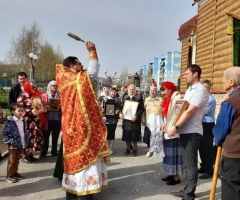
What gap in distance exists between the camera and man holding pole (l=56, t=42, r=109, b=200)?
3686 mm

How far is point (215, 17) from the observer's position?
9391mm

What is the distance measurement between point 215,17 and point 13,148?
→ 785 cm

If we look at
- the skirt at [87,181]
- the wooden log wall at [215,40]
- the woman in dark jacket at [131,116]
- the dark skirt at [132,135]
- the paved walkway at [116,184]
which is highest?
the wooden log wall at [215,40]

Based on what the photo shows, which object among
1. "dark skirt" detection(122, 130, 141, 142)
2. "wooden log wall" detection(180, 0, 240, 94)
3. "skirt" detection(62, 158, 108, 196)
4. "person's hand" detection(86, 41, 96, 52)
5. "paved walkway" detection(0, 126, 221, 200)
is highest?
"wooden log wall" detection(180, 0, 240, 94)

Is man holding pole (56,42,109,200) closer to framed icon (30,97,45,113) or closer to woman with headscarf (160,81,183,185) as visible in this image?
woman with headscarf (160,81,183,185)

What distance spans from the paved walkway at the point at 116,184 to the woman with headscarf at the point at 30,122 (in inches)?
11.5

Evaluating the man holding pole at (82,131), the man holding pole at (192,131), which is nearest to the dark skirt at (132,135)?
the man holding pole at (192,131)

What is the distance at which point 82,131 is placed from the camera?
12.1ft

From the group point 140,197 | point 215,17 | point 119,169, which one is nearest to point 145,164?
point 119,169

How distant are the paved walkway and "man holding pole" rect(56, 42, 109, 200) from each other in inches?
20.9

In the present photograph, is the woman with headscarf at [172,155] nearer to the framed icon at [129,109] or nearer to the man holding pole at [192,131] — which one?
the man holding pole at [192,131]

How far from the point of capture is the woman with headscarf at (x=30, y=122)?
5.90 metres

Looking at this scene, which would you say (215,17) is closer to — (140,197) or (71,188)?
(140,197)

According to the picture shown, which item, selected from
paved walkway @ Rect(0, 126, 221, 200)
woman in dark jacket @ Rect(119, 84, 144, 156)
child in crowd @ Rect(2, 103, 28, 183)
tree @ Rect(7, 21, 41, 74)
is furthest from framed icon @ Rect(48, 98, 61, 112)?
tree @ Rect(7, 21, 41, 74)
